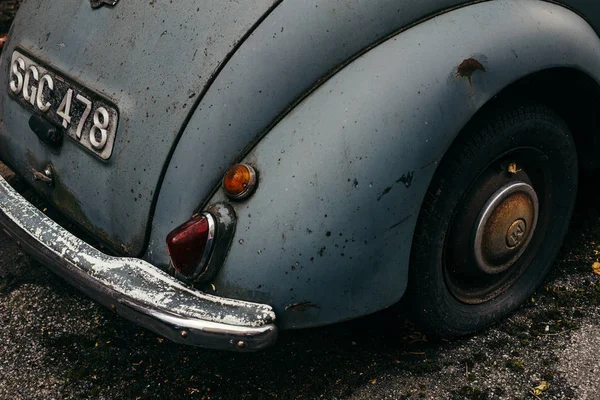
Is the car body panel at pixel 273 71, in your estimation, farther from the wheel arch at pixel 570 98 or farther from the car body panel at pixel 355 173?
the wheel arch at pixel 570 98

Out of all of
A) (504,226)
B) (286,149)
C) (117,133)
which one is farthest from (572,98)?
(117,133)

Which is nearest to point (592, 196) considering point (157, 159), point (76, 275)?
point (157, 159)

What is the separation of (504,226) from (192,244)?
105 centimetres

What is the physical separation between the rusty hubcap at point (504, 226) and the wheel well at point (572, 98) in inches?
11.9

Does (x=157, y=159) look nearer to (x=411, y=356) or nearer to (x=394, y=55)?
(x=394, y=55)

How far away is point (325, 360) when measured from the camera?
237cm

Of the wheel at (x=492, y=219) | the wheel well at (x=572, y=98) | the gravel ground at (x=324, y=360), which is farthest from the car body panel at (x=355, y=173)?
the gravel ground at (x=324, y=360)

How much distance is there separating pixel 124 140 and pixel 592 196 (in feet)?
6.95

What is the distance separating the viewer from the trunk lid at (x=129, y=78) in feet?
6.42

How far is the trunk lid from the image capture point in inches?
77.0

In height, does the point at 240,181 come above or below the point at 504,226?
below

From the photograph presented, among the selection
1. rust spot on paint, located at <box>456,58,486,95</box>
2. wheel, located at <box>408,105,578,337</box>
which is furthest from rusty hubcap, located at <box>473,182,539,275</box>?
rust spot on paint, located at <box>456,58,486,95</box>

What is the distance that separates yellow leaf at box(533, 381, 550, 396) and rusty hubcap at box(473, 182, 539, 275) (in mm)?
393

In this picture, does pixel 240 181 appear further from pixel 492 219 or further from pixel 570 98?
pixel 570 98
